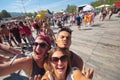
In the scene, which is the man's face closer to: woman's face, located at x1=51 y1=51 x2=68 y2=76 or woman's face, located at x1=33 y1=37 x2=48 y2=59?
woman's face, located at x1=33 y1=37 x2=48 y2=59

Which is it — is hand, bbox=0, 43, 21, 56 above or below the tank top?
above

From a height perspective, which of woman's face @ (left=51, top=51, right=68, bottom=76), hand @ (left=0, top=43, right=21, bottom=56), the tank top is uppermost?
hand @ (left=0, top=43, right=21, bottom=56)

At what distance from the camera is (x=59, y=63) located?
2277 millimetres

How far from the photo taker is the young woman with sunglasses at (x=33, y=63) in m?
2.11

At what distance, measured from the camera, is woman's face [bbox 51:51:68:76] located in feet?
7.43

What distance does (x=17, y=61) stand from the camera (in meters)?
2.25

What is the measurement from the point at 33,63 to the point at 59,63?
0.44 meters

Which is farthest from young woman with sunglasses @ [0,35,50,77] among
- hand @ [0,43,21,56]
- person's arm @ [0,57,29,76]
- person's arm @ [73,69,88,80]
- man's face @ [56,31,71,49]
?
A: person's arm @ [73,69,88,80]

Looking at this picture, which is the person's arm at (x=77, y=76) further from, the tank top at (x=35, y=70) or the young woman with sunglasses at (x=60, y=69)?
the tank top at (x=35, y=70)

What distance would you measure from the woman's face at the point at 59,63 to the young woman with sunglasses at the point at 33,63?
0.94 ft

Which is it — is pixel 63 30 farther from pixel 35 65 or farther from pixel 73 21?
pixel 73 21

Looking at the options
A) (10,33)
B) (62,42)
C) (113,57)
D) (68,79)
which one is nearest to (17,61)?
(68,79)

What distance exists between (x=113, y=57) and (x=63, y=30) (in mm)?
5160

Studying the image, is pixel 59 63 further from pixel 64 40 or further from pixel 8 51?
pixel 64 40
